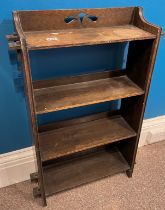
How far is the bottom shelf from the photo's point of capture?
4.93ft

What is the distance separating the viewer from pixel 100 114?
1513mm

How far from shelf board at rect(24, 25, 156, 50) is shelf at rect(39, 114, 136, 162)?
1.90 feet

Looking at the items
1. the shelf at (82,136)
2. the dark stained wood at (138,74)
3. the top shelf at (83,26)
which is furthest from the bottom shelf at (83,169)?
the top shelf at (83,26)

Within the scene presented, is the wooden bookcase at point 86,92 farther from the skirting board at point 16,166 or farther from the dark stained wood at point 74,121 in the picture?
the skirting board at point 16,166

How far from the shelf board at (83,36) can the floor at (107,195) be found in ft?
3.37

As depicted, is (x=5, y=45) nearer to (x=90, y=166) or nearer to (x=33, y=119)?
(x=33, y=119)

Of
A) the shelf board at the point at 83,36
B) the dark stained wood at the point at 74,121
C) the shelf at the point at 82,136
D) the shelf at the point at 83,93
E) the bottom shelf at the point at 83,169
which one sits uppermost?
the shelf board at the point at 83,36

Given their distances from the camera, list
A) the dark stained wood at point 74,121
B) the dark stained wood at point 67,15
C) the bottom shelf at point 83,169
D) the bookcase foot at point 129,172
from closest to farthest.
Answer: the dark stained wood at point 67,15 → the dark stained wood at point 74,121 → the bottom shelf at point 83,169 → the bookcase foot at point 129,172

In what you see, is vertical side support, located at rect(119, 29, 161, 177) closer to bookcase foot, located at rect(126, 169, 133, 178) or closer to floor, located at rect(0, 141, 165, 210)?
bookcase foot, located at rect(126, 169, 133, 178)

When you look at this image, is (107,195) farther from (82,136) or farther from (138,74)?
(138,74)

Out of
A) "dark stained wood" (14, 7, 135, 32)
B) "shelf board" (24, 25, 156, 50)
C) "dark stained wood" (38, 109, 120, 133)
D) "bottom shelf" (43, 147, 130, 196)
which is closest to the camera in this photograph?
"shelf board" (24, 25, 156, 50)

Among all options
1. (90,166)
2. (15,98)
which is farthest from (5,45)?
(90,166)

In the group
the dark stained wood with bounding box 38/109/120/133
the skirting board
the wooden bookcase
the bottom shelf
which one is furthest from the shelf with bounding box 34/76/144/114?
the bottom shelf

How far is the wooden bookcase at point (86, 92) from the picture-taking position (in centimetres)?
102
